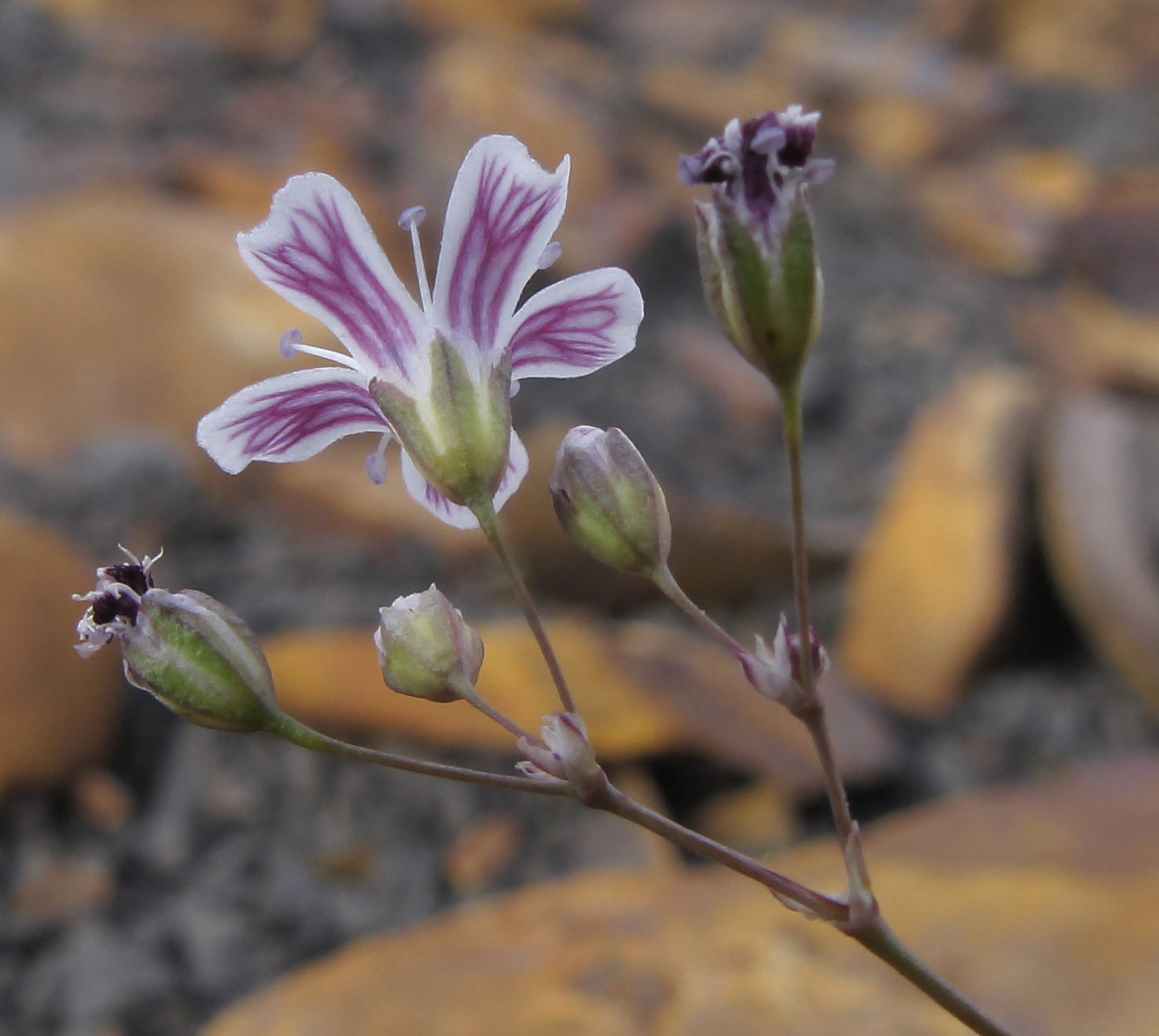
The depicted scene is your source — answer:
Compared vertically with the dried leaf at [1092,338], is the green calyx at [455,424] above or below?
above

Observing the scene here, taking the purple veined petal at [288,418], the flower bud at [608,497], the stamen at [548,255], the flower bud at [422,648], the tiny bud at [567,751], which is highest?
the stamen at [548,255]

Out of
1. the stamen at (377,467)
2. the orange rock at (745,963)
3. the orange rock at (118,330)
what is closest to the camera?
the stamen at (377,467)

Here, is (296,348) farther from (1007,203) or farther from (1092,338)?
(1007,203)

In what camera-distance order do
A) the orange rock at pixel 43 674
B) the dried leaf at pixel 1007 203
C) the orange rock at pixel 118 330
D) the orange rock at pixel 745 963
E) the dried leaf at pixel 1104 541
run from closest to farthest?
the orange rock at pixel 745 963 → the orange rock at pixel 43 674 → the dried leaf at pixel 1104 541 → the orange rock at pixel 118 330 → the dried leaf at pixel 1007 203

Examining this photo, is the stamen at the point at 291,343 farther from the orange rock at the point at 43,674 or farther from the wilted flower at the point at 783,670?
the orange rock at the point at 43,674

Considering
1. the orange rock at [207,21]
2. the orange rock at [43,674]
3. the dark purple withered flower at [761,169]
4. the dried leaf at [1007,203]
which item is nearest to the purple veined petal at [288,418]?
the dark purple withered flower at [761,169]

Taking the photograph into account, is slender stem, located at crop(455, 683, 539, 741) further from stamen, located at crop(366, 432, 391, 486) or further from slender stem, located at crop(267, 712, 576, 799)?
stamen, located at crop(366, 432, 391, 486)

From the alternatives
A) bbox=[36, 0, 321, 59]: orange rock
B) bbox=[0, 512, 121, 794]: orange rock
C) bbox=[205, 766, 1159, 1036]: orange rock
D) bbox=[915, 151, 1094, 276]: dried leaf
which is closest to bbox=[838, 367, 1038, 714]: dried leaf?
bbox=[205, 766, 1159, 1036]: orange rock
